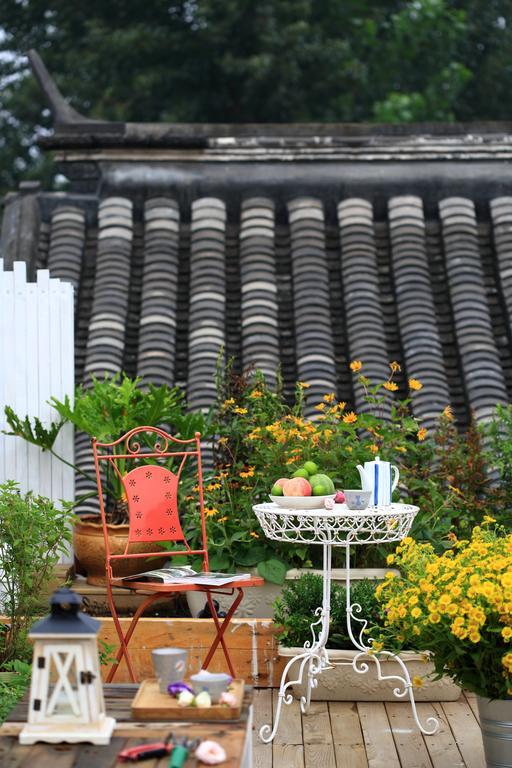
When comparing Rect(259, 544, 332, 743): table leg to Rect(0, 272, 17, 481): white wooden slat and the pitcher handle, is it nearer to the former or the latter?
the pitcher handle

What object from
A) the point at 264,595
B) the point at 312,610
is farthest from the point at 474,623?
A: the point at 264,595

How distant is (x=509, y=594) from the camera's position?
3725 mm

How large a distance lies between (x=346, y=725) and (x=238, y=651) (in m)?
0.71

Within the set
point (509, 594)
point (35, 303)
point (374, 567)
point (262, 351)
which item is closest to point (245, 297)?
point (262, 351)

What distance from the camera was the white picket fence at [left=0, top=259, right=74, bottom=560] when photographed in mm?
5898

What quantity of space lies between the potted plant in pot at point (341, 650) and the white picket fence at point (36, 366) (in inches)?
54.0

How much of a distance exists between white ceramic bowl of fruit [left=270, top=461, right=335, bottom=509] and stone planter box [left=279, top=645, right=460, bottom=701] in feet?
2.61

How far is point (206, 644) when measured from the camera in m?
5.29

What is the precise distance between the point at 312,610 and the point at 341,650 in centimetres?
23

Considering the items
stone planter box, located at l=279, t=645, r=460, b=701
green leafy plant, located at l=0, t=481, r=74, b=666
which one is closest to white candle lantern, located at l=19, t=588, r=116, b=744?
green leafy plant, located at l=0, t=481, r=74, b=666

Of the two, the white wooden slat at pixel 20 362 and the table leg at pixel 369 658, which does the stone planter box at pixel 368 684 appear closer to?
the table leg at pixel 369 658

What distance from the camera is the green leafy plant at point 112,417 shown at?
573 centimetres

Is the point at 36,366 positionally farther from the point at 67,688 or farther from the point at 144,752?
the point at 144,752

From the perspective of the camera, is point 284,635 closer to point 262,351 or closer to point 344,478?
point 344,478
